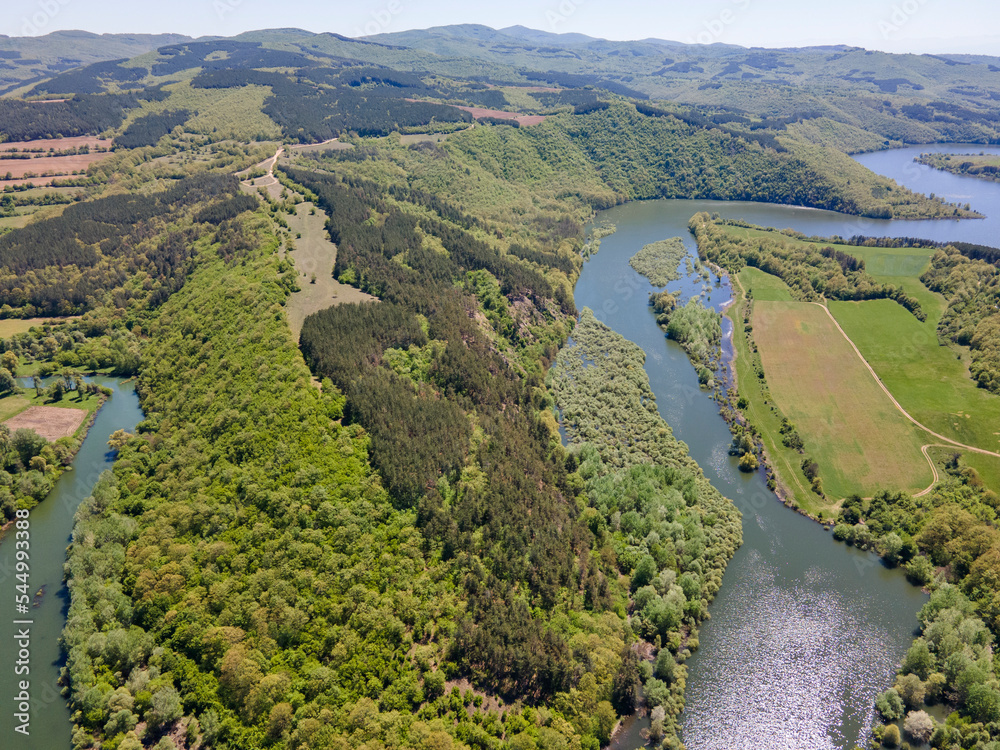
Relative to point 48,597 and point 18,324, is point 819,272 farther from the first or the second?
point 18,324

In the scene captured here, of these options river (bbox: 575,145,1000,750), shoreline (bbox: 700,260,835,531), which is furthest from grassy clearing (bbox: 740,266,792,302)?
river (bbox: 575,145,1000,750)

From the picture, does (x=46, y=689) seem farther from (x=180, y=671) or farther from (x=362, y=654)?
(x=362, y=654)

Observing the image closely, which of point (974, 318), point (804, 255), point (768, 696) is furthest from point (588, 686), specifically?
point (804, 255)

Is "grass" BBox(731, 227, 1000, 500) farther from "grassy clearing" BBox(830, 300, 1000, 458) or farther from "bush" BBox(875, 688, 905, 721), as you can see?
"bush" BBox(875, 688, 905, 721)

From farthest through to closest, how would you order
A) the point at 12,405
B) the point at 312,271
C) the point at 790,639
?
the point at 312,271 < the point at 12,405 < the point at 790,639

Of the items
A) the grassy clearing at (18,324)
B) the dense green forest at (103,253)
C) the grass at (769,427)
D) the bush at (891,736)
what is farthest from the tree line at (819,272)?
the grassy clearing at (18,324)

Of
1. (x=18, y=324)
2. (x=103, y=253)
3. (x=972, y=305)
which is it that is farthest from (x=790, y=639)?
(x=103, y=253)

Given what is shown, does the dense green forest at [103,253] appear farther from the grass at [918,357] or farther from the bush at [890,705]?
the grass at [918,357]
